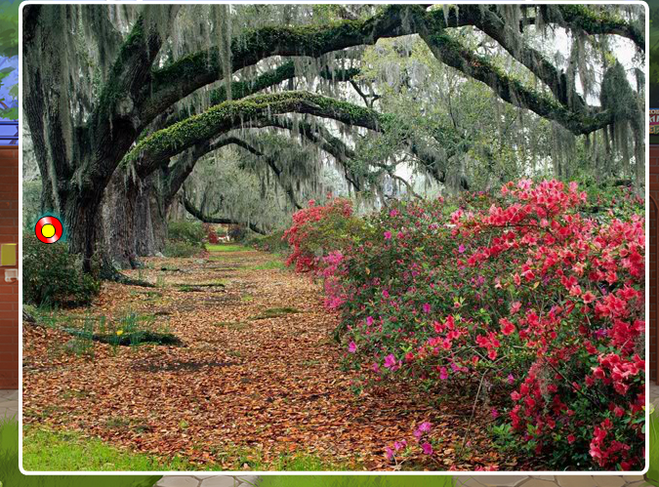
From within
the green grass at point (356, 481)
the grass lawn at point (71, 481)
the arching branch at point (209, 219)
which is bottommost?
the grass lawn at point (71, 481)

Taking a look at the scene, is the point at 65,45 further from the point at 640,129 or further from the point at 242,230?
the point at 640,129

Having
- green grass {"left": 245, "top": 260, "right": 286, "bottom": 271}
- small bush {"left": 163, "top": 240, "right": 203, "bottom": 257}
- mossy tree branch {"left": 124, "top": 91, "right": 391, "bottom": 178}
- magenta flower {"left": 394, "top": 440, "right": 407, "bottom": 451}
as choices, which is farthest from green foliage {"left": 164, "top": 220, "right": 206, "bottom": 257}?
magenta flower {"left": 394, "top": 440, "right": 407, "bottom": 451}

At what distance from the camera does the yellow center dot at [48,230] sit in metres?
2.01

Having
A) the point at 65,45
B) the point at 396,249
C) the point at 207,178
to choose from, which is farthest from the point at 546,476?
the point at 65,45

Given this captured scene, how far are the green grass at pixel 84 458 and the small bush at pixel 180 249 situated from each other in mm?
824

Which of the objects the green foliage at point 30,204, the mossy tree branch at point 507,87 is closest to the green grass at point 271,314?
the green foliage at point 30,204

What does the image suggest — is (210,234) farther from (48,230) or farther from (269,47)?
(269,47)

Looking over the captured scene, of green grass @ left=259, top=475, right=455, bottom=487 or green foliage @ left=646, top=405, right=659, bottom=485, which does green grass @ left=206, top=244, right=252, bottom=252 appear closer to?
green grass @ left=259, top=475, right=455, bottom=487

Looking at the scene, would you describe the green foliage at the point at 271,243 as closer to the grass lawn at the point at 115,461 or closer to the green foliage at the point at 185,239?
the green foliage at the point at 185,239

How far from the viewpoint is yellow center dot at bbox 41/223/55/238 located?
6.60 ft

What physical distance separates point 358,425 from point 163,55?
3.05m

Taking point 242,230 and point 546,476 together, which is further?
point 242,230

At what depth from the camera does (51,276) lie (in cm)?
213

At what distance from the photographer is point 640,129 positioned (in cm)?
206
